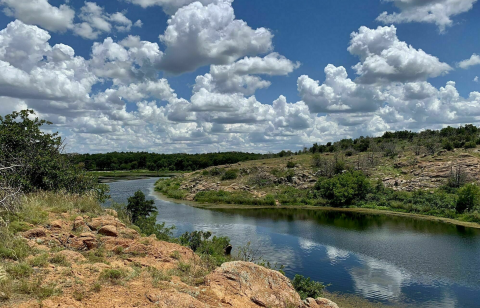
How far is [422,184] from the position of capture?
5434 centimetres

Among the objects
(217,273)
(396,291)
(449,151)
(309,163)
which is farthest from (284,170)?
(217,273)

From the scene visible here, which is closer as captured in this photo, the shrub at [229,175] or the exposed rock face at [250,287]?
the exposed rock face at [250,287]

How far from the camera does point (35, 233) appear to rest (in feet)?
34.5

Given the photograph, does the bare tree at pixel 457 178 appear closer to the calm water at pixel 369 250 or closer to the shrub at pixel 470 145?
the shrub at pixel 470 145

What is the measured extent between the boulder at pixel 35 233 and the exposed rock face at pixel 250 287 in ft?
18.9

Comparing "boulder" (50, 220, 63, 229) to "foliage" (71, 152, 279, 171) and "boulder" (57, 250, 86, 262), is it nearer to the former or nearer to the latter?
"boulder" (57, 250, 86, 262)

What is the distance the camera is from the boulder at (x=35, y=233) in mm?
10289

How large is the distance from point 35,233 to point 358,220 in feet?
132

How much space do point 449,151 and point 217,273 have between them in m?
67.9

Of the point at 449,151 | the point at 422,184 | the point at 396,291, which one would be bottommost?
the point at 396,291

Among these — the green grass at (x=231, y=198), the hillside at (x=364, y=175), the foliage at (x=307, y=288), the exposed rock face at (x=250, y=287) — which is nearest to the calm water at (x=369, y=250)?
the foliage at (x=307, y=288)

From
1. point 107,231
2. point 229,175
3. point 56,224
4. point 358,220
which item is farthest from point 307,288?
point 229,175

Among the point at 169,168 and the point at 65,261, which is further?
the point at 169,168

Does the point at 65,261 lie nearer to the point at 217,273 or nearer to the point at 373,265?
the point at 217,273
